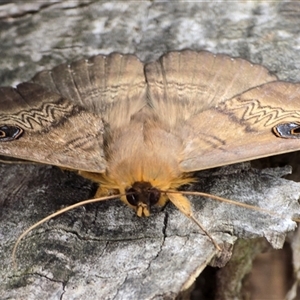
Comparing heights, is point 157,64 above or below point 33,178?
above

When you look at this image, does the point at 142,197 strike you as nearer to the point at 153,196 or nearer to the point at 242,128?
the point at 153,196

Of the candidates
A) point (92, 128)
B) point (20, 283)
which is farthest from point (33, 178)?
point (20, 283)

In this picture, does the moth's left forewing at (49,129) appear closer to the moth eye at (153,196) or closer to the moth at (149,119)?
the moth at (149,119)

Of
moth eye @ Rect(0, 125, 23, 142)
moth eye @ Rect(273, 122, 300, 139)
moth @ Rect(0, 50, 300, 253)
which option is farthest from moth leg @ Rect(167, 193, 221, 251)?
moth eye @ Rect(0, 125, 23, 142)

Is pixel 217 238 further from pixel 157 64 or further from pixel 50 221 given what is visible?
pixel 157 64

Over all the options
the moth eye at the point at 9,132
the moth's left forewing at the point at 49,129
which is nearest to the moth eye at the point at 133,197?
the moth's left forewing at the point at 49,129

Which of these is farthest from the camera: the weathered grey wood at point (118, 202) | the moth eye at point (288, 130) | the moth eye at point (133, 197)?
the moth eye at point (288, 130)
